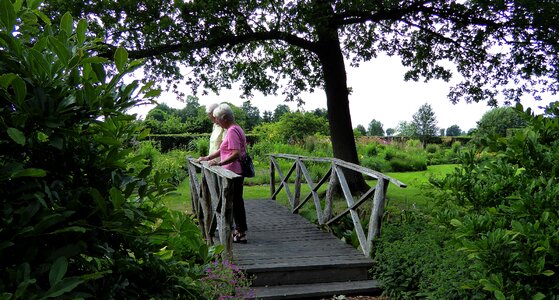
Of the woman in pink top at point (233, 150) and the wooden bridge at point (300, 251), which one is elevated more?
the woman in pink top at point (233, 150)

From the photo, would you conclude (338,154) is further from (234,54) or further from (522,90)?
(522,90)

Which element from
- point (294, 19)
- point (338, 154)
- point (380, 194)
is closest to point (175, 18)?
point (294, 19)

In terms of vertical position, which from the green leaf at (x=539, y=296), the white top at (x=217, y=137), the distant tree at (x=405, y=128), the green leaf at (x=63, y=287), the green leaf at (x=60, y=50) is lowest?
the green leaf at (x=539, y=296)

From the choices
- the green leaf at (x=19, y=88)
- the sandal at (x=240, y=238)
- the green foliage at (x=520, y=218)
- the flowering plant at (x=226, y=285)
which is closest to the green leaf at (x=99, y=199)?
the green leaf at (x=19, y=88)

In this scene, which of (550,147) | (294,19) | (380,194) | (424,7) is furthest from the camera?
(424,7)

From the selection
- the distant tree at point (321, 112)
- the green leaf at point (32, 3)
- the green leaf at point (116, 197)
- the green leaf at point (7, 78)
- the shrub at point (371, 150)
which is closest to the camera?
the green leaf at point (7, 78)

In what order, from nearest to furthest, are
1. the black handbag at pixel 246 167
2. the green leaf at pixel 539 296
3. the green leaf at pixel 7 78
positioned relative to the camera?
the green leaf at pixel 7 78
the green leaf at pixel 539 296
the black handbag at pixel 246 167

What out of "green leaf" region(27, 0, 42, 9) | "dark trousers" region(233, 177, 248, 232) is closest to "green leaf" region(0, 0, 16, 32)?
"green leaf" region(27, 0, 42, 9)

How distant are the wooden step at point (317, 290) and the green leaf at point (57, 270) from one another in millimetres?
3650

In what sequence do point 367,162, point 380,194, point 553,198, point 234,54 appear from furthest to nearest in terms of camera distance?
point 367,162 < point 234,54 < point 380,194 < point 553,198

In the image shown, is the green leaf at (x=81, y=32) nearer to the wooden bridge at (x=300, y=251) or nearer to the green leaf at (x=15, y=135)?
the green leaf at (x=15, y=135)

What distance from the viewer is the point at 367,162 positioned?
17594 mm

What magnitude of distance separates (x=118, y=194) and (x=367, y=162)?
1674cm

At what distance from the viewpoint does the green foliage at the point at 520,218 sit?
2340 millimetres
